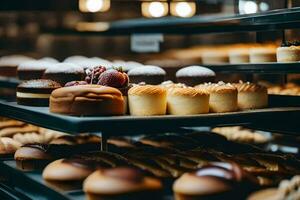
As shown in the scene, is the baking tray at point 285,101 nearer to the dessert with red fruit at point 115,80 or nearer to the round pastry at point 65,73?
the dessert with red fruit at point 115,80

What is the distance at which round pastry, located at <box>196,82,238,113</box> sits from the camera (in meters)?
3.55

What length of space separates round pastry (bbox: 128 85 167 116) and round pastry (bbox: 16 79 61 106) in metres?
0.60

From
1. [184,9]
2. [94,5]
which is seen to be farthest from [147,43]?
[184,9]

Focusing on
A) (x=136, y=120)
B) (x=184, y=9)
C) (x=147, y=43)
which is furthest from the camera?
(x=184, y=9)

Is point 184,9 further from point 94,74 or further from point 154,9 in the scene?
point 94,74

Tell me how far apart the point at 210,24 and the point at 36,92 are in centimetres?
215

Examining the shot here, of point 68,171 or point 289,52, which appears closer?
point 68,171

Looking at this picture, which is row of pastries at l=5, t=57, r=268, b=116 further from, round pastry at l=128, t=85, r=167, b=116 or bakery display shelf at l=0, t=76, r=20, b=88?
bakery display shelf at l=0, t=76, r=20, b=88

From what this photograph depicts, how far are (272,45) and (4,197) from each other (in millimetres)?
2322

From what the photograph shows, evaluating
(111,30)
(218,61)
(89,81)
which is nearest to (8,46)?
(111,30)

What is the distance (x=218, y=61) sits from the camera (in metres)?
5.59

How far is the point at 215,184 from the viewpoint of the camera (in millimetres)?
2775

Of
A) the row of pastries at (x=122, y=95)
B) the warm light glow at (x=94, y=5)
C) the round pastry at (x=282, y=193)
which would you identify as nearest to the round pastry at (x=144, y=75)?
the row of pastries at (x=122, y=95)

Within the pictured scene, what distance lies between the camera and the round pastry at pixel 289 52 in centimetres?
428
